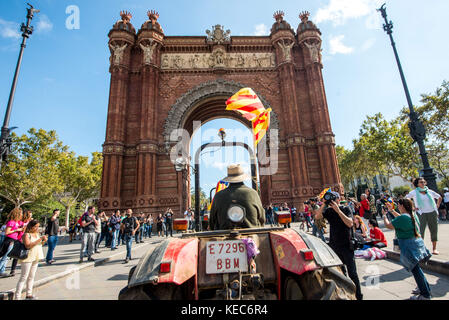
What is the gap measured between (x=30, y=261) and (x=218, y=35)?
21.7 meters

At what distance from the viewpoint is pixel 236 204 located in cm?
310

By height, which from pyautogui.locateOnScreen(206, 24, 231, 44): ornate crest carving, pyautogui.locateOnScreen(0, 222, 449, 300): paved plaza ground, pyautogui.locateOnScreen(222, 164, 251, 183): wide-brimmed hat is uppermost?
pyautogui.locateOnScreen(206, 24, 231, 44): ornate crest carving

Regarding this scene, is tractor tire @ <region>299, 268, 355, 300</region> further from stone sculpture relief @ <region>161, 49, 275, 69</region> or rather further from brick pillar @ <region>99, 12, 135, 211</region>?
stone sculpture relief @ <region>161, 49, 275, 69</region>

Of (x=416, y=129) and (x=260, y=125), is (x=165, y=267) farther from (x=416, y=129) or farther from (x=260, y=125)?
(x=416, y=129)

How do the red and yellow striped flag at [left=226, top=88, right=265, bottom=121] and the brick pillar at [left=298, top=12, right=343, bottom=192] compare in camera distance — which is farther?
the brick pillar at [left=298, top=12, right=343, bottom=192]

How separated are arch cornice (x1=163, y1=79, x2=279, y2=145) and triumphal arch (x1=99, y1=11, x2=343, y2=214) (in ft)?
0.29

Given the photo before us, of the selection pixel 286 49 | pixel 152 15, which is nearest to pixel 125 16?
pixel 152 15

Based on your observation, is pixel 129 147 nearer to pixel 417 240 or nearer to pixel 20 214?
pixel 20 214

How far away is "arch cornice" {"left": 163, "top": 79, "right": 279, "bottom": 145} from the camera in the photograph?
61.2ft

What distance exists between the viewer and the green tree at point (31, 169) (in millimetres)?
23016

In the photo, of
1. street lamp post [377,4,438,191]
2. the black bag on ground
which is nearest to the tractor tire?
the black bag on ground

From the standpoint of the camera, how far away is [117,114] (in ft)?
59.2

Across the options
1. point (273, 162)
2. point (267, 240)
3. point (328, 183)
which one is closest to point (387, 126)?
point (328, 183)

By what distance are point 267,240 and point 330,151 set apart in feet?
57.3
